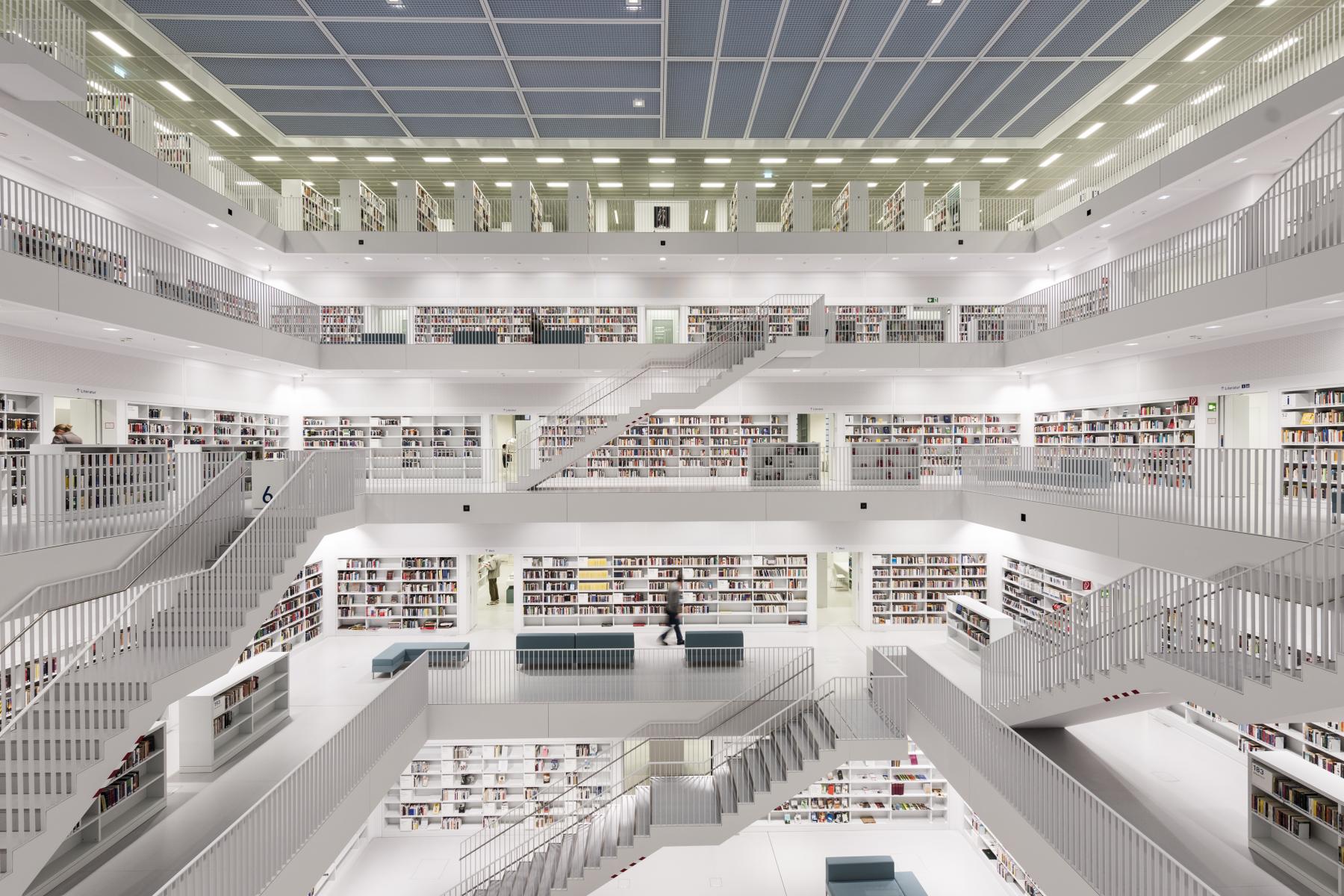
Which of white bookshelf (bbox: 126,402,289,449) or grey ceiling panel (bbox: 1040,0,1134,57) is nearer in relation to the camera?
grey ceiling panel (bbox: 1040,0,1134,57)

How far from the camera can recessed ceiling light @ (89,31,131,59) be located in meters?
10.1

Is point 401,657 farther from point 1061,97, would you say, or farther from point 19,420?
point 1061,97

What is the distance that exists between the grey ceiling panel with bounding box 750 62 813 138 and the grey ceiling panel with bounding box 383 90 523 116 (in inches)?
175

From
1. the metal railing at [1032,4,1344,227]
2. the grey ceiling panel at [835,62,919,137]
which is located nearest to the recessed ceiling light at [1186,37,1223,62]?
the metal railing at [1032,4,1344,227]

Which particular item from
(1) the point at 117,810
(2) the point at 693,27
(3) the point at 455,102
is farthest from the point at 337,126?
(1) the point at 117,810

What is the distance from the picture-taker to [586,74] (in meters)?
11.5

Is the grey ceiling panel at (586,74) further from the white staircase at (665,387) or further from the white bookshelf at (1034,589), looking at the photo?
the white bookshelf at (1034,589)

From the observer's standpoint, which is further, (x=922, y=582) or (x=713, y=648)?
(x=922, y=582)

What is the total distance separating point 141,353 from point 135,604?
645 centimetres

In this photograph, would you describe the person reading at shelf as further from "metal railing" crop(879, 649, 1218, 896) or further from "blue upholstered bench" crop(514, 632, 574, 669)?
"metal railing" crop(879, 649, 1218, 896)

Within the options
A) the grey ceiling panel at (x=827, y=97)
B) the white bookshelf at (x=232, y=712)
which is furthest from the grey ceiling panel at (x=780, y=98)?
the white bookshelf at (x=232, y=712)

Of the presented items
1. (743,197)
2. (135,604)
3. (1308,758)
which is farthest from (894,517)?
(135,604)

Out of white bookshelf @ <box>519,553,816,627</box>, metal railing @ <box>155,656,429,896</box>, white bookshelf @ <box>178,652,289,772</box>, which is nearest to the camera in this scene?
metal railing @ <box>155,656,429,896</box>

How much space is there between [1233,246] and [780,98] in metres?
7.33
